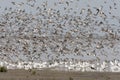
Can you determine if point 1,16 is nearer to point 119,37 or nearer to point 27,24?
point 27,24

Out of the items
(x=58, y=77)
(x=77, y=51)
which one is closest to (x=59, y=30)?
(x=77, y=51)

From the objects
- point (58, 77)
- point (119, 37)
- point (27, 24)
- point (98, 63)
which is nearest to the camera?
point (58, 77)

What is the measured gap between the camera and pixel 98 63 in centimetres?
5706

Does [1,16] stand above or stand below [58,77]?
above

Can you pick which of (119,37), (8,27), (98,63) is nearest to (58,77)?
(98,63)

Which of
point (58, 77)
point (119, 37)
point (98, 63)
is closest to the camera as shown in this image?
point (58, 77)

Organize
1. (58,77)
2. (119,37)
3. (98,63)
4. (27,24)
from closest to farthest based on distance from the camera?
(58,77)
(98,63)
(27,24)
(119,37)

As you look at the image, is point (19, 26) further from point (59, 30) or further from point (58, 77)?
point (58, 77)

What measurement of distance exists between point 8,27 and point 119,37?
10.8 meters

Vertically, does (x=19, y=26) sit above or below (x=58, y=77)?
above

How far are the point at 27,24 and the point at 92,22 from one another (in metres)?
5.40

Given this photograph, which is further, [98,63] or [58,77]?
[98,63]

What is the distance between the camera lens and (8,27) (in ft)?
198

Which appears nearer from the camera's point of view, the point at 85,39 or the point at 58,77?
the point at 58,77
